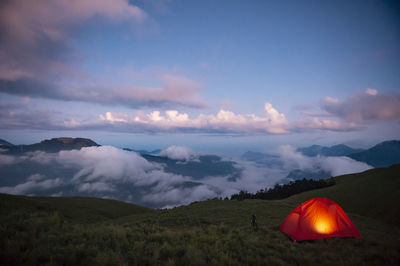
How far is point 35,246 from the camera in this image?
6.91 m

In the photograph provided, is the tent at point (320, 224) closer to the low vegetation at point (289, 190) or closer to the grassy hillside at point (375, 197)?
the grassy hillside at point (375, 197)

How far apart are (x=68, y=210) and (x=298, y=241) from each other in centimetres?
4898

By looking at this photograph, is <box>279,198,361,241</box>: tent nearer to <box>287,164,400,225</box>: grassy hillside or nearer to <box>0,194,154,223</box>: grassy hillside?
<box>287,164,400,225</box>: grassy hillside

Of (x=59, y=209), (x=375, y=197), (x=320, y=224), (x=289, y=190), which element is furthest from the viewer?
(x=289, y=190)

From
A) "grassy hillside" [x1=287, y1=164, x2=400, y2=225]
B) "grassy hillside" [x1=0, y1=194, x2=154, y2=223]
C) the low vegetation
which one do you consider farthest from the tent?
the low vegetation

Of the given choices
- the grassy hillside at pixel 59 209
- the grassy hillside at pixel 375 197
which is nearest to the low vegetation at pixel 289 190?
the grassy hillside at pixel 375 197

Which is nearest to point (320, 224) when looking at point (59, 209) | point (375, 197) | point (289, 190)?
point (375, 197)

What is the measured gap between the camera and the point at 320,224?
42.9ft

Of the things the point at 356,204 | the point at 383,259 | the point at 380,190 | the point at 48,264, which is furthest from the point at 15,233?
the point at 380,190

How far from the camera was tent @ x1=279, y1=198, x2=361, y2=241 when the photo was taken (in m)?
12.9

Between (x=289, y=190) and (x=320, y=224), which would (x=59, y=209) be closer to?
(x=320, y=224)

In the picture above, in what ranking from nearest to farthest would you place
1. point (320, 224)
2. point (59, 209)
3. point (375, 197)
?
point (320, 224) < point (375, 197) < point (59, 209)

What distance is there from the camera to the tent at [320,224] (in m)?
12.9

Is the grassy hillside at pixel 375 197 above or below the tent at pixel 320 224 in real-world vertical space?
below
